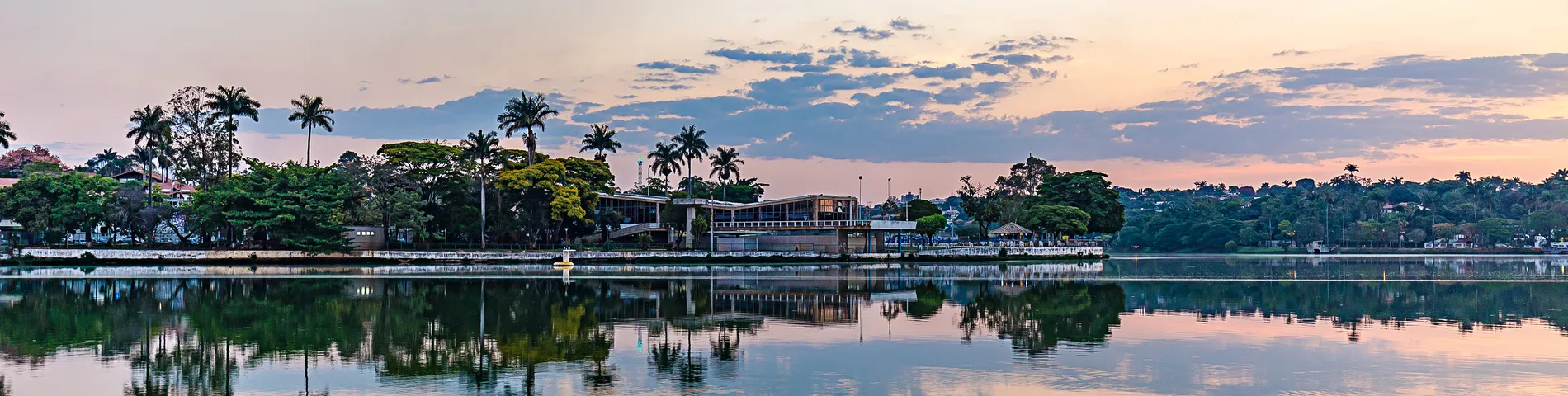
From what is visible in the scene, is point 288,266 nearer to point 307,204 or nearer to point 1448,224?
point 307,204

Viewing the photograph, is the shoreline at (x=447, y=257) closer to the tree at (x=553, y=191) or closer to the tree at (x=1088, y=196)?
the tree at (x=553, y=191)

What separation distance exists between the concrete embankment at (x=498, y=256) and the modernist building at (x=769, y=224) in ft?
16.3

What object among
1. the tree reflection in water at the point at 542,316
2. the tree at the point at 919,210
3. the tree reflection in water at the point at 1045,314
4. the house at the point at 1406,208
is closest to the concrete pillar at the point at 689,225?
the tree at the point at 919,210

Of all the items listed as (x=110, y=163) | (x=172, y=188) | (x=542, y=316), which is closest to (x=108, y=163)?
(x=110, y=163)

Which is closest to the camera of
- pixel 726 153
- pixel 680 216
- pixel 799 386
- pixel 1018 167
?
pixel 799 386

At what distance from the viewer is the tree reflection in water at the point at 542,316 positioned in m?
20.8

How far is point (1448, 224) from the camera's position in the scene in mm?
153000

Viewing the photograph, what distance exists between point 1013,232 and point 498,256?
46.1 m

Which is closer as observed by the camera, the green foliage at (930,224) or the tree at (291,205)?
the tree at (291,205)

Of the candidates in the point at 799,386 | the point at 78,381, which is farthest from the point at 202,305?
the point at 799,386

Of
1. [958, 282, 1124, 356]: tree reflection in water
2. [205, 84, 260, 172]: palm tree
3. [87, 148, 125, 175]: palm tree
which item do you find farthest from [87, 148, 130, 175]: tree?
[958, 282, 1124, 356]: tree reflection in water

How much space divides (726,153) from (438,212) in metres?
35.2

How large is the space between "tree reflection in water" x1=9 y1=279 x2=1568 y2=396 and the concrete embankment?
63.7ft

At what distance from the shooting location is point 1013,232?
10031cm
